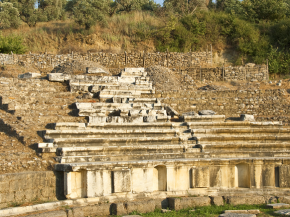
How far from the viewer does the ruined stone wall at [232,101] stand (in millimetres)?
13086

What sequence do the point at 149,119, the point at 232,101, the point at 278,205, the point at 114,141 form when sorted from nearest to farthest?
the point at 278,205, the point at 114,141, the point at 149,119, the point at 232,101

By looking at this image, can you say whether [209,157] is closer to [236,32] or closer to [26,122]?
[26,122]

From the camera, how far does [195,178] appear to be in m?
7.97

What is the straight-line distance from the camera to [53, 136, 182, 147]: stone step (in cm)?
835

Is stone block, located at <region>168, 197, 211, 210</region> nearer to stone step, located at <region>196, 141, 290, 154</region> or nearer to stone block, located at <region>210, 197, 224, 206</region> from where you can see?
stone block, located at <region>210, 197, 224, 206</region>

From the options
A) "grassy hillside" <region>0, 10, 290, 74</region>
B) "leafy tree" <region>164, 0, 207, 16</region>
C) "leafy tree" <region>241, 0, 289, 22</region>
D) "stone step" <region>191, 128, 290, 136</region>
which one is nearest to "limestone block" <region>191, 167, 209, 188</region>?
"stone step" <region>191, 128, 290, 136</region>

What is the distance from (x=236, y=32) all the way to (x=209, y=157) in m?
19.5

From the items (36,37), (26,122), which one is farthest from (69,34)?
(26,122)

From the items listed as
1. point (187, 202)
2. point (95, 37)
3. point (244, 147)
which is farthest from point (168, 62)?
point (187, 202)

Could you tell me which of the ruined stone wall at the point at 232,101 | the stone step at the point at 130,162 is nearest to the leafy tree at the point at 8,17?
the ruined stone wall at the point at 232,101

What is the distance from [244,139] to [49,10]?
29.5 meters

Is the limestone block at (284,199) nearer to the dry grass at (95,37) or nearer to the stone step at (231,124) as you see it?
the stone step at (231,124)

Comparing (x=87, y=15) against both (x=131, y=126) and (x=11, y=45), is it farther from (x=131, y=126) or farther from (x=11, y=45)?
(x=131, y=126)

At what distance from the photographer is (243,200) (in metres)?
7.23
